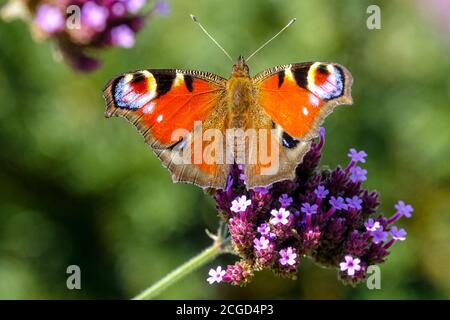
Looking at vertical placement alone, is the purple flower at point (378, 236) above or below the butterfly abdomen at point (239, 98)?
below

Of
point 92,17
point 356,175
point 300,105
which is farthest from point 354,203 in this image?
point 92,17

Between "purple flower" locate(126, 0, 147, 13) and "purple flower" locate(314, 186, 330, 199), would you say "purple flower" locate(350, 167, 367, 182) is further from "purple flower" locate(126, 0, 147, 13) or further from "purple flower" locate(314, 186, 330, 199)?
"purple flower" locate(126, 0, 147, 13)

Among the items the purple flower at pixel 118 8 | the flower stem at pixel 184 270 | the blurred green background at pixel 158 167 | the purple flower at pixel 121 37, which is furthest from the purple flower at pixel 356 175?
the blurred green background at pixel 158 167

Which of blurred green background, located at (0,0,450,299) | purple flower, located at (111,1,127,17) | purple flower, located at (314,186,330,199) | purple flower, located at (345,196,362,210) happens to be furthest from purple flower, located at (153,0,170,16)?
blurred green background, located at (0,0,450,299)

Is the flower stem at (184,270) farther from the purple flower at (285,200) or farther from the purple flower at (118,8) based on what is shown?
the purple flower at (118,8)
